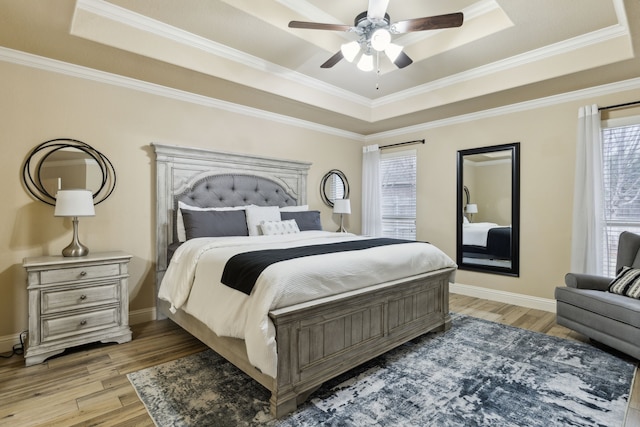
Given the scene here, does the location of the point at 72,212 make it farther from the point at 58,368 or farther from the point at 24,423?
the point at 24,423

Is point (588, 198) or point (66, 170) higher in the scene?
point (66, 170)

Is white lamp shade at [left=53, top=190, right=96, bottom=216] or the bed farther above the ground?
white lamp shade at [left=53, top=190, right=96, bottom=216]

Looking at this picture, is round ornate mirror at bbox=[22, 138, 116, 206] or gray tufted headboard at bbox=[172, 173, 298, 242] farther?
gray tufted headboard at bbox=[172, 173, 298, 242]

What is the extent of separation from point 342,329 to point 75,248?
7.57 ft

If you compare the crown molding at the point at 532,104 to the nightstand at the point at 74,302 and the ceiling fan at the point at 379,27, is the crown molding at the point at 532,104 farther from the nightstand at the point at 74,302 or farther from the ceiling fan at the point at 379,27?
the nightstand at the point at 74,302

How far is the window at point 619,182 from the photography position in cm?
314

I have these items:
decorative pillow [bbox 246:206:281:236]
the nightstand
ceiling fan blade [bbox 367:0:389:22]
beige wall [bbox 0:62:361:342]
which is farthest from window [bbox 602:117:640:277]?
the nightstand

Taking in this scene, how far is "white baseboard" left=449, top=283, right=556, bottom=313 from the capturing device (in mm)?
3678

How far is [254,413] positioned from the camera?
1.80 metres

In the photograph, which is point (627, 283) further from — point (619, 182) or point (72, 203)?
point (72, 203)

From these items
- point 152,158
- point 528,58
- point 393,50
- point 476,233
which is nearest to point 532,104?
point 528,58

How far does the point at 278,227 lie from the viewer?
3.47m

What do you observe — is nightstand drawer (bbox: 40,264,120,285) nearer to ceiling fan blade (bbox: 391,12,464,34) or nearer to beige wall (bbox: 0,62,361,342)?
beige wall (bbox: 0,62,361,342)

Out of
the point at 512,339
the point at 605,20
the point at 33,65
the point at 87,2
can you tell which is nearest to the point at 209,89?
the point at 87,2
